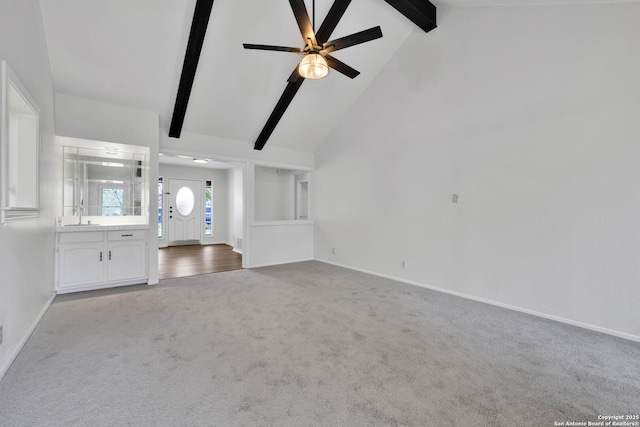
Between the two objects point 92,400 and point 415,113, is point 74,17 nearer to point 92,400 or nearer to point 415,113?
point 92,400

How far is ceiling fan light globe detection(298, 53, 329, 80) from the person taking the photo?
2824mm

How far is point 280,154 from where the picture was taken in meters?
5.89

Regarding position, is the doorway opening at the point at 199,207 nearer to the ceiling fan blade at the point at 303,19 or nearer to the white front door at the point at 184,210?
the white front door at the point at 184,210

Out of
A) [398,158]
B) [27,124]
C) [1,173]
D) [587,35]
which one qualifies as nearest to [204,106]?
[27,124]

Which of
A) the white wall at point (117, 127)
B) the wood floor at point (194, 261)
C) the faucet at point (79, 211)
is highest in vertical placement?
the white wall at point (117, 127)

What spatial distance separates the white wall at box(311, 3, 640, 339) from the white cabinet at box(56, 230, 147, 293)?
12.5 ft

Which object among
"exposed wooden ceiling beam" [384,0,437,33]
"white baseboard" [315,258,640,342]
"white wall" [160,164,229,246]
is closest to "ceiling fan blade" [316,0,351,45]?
"exposed wooden ceiling beam" [384,0,437,33]

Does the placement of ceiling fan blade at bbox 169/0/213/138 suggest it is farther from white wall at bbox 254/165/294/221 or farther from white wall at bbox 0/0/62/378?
white wall at bbox 254/165/294/221

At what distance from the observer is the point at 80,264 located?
3701 mm

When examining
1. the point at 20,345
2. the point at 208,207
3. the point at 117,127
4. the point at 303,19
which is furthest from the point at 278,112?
the point at 208,207

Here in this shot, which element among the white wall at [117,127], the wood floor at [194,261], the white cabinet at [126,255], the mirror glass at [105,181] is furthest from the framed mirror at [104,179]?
the wood floor at [194,261]

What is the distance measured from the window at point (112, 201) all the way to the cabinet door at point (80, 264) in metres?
0.81

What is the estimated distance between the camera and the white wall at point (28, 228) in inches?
77.3

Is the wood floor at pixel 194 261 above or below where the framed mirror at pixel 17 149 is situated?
below
